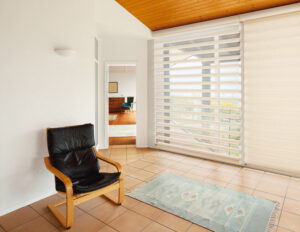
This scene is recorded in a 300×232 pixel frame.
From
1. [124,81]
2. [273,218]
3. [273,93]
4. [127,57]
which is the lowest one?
[273,218]

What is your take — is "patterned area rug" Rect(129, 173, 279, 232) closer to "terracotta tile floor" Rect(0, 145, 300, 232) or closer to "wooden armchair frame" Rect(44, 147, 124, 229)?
"terracotta tile floor" Rect(0, 145, 300, 232)

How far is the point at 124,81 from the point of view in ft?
46.1

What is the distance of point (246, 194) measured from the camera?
9.48 ft

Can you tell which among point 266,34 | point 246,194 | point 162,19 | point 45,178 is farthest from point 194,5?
point 45,178

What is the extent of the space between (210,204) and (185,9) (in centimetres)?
337

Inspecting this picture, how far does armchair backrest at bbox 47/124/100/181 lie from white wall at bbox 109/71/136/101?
36.4 ft

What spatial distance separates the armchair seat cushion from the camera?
221 cm

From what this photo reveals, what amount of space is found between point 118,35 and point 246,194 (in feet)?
13.1

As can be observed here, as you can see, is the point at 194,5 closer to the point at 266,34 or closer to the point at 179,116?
the point at 266,34

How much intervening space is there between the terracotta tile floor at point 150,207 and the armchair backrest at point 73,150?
0.44 m

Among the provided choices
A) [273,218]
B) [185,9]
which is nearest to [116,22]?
[185,9]

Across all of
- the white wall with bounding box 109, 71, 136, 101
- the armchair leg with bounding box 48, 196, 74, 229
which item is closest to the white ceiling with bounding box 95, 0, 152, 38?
the armchair leg with bounding box 48, 196, 74, 229

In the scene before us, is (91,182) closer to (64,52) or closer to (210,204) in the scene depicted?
(210,204)

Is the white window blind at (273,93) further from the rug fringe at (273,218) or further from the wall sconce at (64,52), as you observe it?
the wall sconce at (64,52)
